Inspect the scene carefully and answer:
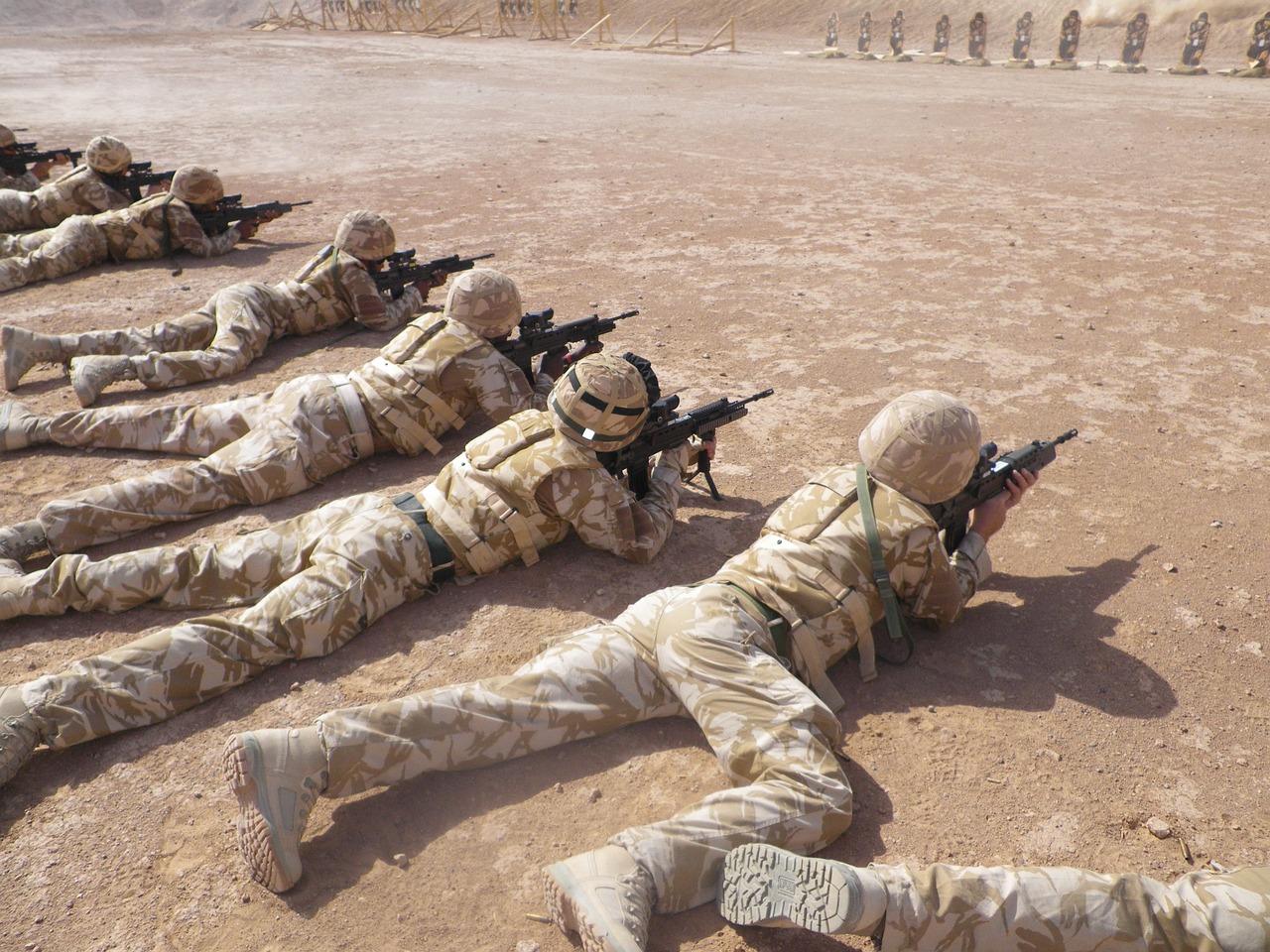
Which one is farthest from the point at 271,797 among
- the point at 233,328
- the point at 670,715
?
the point at 233,328

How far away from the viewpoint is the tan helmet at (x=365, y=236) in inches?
293

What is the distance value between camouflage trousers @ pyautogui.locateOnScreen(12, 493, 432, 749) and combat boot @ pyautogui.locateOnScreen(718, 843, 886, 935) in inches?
87.4

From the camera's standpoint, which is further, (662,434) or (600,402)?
(662,434)

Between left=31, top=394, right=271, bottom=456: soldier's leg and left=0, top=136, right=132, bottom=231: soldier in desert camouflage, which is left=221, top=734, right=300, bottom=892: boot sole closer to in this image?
left=31, top=394, right=271, bottom=456: soldier's leg

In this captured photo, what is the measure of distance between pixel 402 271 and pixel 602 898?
643 cm

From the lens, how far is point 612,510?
4492 mm

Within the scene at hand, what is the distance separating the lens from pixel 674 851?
289 cm

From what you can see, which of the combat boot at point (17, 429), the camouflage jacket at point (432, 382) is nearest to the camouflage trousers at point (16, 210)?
the combat boot at point (17, 429)

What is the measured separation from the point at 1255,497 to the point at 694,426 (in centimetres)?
338

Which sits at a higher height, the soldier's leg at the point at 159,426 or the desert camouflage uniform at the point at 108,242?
the desert camouflage uniform at the point at 108,242

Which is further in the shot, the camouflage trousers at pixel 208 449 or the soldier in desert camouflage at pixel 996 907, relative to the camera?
the camouflage trousers at pixel 208 449

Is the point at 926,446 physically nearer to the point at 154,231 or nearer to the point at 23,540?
the point at 23,540

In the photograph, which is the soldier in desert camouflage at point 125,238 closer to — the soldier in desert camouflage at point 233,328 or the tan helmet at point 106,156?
the tan helmet at point 106,156

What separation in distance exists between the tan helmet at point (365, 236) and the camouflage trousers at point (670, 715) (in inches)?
198
